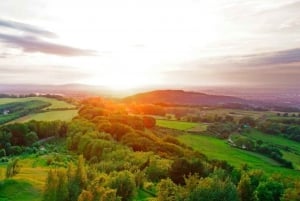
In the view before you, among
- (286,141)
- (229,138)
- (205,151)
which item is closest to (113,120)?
(205,151)

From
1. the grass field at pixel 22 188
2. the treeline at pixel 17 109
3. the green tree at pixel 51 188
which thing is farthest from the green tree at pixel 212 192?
the treeline at pixel 17 109

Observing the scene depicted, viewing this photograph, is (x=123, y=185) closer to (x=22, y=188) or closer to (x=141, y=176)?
(x=141, y=176)

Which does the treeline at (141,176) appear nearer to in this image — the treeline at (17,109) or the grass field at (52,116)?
the grass field at (52,116)

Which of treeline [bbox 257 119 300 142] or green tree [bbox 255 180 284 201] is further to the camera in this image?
treeline [bbox 257 119 300 142]

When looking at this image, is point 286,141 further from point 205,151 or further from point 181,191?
point 181,191

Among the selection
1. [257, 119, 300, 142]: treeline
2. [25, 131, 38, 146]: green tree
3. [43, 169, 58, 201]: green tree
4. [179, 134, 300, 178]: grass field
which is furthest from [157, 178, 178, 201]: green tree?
[257, 119, 300, 142]: treeline

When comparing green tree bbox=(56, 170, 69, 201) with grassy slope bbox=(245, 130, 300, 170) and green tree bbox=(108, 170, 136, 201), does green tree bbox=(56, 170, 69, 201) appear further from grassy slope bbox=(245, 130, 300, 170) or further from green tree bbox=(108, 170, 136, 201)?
grassy slope bbox=(245, 130, 300, 170)
